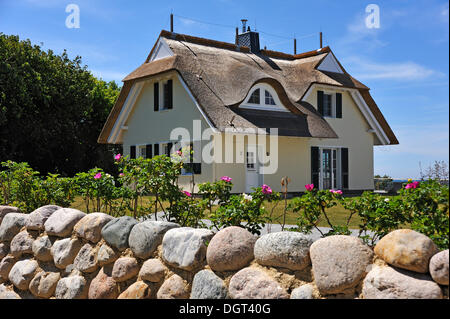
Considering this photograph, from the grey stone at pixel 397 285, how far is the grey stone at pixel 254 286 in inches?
25.4

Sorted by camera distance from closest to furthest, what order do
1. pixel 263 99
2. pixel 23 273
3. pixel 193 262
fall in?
pixel 193 262 < pixel 23 273 < pixel 263 99

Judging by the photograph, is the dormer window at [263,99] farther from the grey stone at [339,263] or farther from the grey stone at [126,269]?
the grey stone at [339,263]

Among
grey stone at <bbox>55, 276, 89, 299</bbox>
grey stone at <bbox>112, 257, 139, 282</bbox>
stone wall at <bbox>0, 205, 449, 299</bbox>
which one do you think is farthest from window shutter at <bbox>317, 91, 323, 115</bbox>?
grey stone at <bbox>112, 257, 139, 282</bbox>

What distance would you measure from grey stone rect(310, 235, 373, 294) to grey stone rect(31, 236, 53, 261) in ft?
11.2

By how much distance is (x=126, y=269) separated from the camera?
15.0ft

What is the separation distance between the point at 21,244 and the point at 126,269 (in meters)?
2.08

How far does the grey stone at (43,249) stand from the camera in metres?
5.58

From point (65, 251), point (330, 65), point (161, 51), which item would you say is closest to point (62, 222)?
point (65, 251)

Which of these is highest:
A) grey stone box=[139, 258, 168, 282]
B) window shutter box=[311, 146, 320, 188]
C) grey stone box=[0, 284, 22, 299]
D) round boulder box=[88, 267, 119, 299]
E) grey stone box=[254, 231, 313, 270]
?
window shutter box=[311, 146, 320, 188]

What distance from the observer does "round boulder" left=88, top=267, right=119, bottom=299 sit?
470 cm

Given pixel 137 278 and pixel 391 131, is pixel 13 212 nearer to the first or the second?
pixel 137 278

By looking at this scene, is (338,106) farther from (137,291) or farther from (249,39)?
(137,291)

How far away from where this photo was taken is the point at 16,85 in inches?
932

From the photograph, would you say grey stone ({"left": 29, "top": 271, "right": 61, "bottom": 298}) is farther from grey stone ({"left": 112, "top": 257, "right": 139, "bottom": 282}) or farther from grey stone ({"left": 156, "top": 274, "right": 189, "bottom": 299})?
grey stone ({"left": 156, "top": 274, "right": 189, "bottom": 299})
